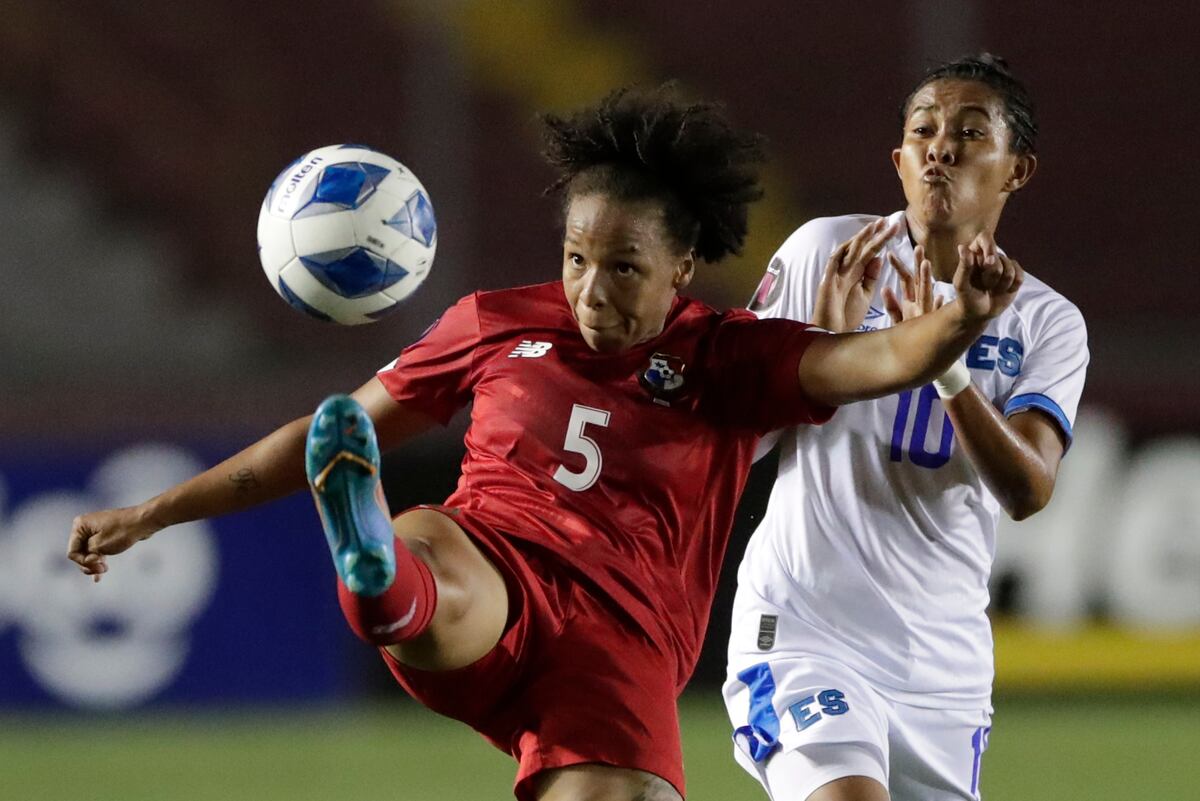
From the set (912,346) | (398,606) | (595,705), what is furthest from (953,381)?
(398,606)

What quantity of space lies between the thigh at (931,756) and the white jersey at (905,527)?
0.05 metres

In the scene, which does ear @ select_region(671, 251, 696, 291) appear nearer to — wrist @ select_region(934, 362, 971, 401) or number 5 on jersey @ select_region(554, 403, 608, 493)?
number 5 on jersey @ select_region(554, 403, 608, 493)

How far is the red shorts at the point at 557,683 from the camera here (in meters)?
4.04

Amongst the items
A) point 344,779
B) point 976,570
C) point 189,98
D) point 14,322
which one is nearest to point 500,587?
point 976,570

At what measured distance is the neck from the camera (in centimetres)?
461

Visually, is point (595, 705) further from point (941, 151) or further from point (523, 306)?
point (941, 151)

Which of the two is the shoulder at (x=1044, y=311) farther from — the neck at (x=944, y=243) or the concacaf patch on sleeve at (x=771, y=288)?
the concacaf patch on sleeve at (x=771, y=288)

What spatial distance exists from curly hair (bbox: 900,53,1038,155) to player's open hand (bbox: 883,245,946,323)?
595 millimetres

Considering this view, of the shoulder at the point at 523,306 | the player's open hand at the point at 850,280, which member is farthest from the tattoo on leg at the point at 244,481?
the player's open hand at the point at 850,280

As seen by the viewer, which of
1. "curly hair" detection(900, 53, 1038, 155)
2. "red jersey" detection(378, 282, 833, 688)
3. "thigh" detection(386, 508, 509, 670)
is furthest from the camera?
"curly hair" detection(900, 53, 1038, 155)

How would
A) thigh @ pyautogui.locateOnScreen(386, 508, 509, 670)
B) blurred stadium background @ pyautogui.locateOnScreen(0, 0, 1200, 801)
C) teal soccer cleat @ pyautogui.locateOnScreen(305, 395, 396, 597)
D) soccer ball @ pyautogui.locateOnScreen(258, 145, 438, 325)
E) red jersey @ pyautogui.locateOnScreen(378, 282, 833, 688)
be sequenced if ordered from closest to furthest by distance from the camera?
teal soccer cleat @ pyautogui.locateOnScreen(305, 395, 396, 597), thigh @ pyautogui.locateOnScreen(386, 508, 509, 670), red jersey @ pyautogui.locateOnScreen(378, 282, 833, 688), soccer ball @ pyautogui.locateOnScreen(258, 145, 438, 325), blurred stadium background @ pyautogui.locateOnScreen(0, 0, 1200, 801)

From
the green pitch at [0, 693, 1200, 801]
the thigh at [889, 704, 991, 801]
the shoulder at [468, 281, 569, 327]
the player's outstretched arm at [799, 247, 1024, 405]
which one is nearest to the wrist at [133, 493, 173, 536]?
the shoulder at [468, 281, 569, 327]

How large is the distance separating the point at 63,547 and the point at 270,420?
111cm

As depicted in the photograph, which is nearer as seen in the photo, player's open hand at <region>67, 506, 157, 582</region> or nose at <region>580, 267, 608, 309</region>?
nose at <region>580, 267, 608, 309</region>
